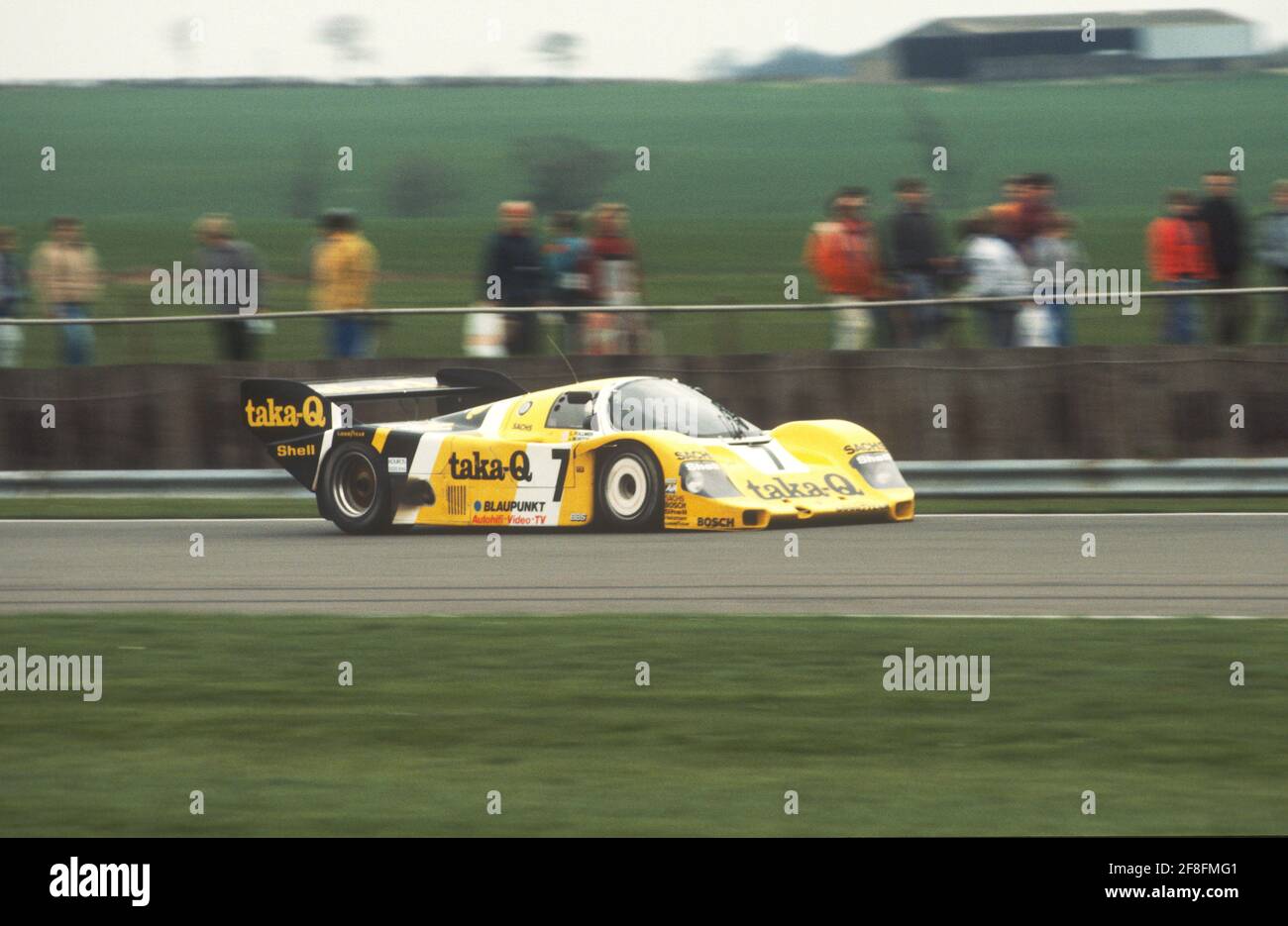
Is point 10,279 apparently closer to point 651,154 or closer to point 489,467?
point 489,467

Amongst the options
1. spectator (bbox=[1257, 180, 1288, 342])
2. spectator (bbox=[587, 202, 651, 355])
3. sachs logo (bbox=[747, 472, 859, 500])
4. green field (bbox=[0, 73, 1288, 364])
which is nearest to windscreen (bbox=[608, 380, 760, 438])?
sachs logo (bbox=[747, 472, 859, 500])

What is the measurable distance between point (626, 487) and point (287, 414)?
7.57 feet

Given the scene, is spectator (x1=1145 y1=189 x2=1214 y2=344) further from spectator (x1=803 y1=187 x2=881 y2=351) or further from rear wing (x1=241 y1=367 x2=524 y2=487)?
rear wing (x1=241 y1=367 x2=524 y2=487)

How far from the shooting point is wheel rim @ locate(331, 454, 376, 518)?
43.9 feet

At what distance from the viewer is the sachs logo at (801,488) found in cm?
1241

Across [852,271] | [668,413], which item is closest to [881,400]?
[852,271]

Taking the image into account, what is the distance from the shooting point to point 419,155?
5716 centimetres

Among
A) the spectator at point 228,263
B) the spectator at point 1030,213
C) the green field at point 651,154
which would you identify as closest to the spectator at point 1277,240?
the spectator at point 1030,213

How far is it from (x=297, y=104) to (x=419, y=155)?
7303 mm

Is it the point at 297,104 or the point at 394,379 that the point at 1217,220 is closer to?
the point at 394,379

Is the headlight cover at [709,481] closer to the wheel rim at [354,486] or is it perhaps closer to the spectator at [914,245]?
the wheel rim at [354,486]

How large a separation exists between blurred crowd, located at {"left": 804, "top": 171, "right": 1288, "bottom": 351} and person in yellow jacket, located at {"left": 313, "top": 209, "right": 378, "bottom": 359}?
10.8 feet
